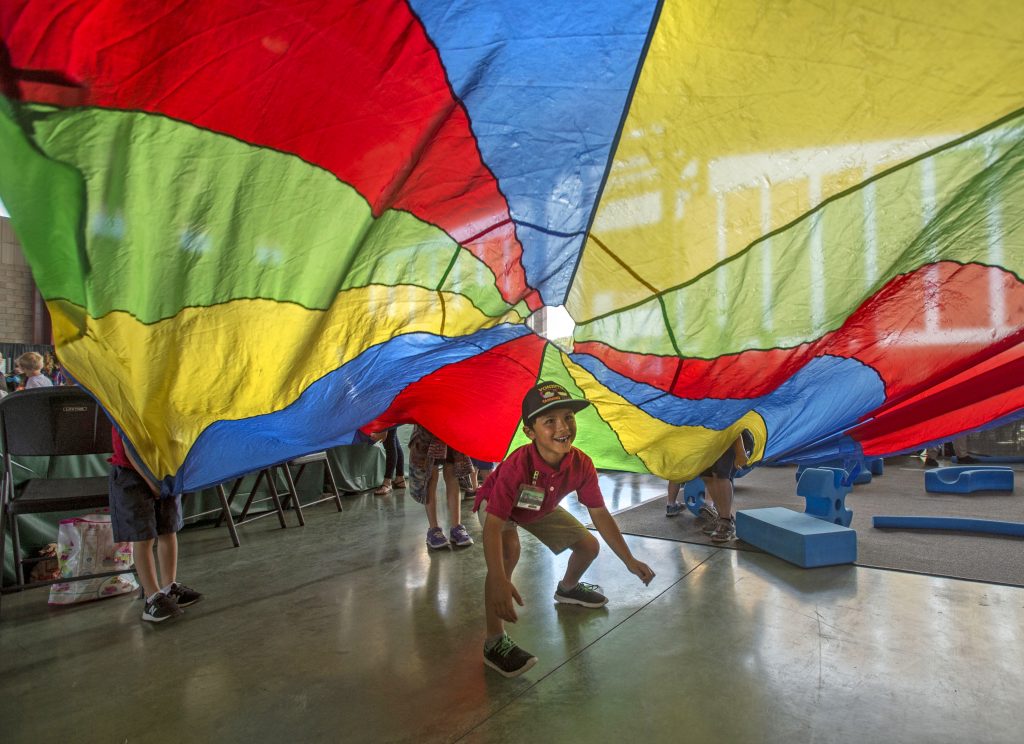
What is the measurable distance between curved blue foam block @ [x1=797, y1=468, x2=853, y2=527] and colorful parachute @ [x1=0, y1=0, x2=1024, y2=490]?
1.17m

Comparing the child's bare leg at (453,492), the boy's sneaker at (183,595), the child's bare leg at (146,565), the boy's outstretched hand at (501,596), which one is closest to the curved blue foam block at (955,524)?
the child's bare leg at (453,492)

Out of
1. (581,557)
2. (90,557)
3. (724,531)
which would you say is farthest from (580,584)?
(90,557)

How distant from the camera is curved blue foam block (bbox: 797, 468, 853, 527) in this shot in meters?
3.36

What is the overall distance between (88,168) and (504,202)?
3.25ft

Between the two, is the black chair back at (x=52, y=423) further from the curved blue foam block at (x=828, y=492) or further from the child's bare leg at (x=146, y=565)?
the curved blue foam block at (x=828, y=492)

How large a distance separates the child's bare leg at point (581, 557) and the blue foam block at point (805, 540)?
1042 mm

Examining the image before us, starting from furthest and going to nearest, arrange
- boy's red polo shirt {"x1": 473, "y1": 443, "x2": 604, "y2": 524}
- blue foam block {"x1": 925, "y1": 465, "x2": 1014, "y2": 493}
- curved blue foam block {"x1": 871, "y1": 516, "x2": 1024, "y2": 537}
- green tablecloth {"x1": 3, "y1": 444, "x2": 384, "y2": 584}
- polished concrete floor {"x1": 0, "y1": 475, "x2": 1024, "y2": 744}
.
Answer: blue foam block {"x1": 925, "y1": 465, "x2": 1014, "y2": 493}, curved blue foam block {"x1": 871, "y1": 516, "x2": 1024, "y2": 537}, green tablecloth {"x1": 3, "y1": 444, "x2": 384, "y2": 584}, boy's red polo shirt {"x1": 473, "y1": 443, "x2": 604, "y2": 524}, polished concrete floor {"x1": 0, "y1": 475, "x2": 1024, "y2": 744}

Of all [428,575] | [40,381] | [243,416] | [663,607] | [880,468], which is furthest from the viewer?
[880,468]

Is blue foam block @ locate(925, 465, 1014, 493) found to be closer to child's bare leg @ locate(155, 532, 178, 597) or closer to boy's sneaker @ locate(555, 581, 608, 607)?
boy's sneaker @ locate(555, 581, 608, 607)

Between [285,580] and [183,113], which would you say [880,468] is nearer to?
[285,580]

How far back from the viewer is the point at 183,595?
256 centimetres

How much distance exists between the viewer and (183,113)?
1244mm

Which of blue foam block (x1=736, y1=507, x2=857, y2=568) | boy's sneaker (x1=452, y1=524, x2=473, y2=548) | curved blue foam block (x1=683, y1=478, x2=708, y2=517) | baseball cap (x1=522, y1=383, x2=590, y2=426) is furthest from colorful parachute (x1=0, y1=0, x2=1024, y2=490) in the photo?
curved blue foam block (x1=683, y1=478, x2=708, y2=517)

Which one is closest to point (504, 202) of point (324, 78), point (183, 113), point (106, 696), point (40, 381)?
point (324, 78)
